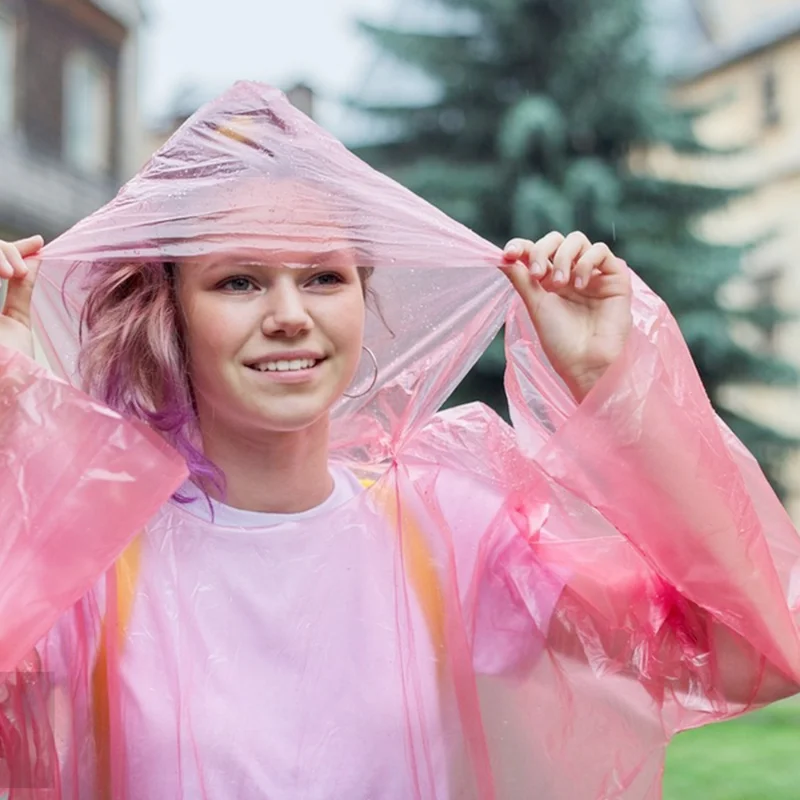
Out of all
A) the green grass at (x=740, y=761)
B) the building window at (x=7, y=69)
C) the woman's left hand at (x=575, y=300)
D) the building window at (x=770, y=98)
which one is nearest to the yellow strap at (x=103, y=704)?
the woman's left hand at (x=575, y=300)

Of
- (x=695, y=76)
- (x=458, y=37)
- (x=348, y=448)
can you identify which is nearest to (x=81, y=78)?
(x=458, y=37)

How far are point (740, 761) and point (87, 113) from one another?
→ 956 centimetres

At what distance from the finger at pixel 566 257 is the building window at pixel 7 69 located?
10825 mm

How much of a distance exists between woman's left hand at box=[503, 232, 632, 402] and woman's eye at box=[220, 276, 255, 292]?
0.95 feet

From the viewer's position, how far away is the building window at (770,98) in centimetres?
1658

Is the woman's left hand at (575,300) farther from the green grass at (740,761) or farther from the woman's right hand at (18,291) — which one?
the green grass at (740,761)

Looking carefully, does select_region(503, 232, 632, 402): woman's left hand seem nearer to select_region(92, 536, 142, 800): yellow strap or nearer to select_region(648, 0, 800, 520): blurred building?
select_region(92, 536, 142, 800): yellow strap

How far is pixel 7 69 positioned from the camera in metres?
11.4

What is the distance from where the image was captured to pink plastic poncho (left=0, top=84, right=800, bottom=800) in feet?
4.19

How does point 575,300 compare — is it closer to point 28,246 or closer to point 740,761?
point 28,246

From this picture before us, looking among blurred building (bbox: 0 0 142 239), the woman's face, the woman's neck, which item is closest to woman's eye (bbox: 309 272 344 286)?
the woman's face

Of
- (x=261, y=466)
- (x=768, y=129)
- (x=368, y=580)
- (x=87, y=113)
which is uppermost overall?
(x=261, y=466)

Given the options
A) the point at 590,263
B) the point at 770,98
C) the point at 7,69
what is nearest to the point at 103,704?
the point at 590,263

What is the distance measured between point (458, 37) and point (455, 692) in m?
8.82
